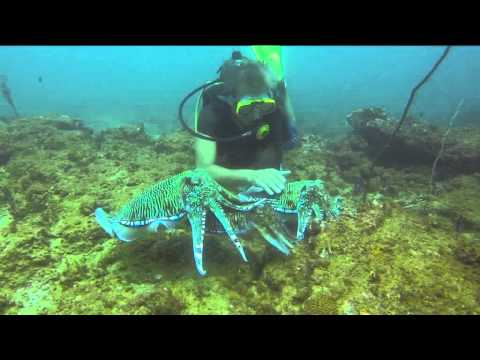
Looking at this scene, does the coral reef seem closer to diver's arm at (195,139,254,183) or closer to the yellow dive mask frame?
diver's arm at (195,139,254,183)

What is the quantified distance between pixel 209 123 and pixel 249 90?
927mm

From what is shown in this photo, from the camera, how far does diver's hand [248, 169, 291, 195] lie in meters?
3.67

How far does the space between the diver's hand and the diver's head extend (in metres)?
0.91

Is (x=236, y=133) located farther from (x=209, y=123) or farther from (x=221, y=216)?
(x=221, y=216)

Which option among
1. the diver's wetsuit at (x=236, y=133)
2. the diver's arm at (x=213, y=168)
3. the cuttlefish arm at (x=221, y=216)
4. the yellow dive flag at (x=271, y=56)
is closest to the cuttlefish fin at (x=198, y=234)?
the cuttlefish arm at (x=221, y=216)

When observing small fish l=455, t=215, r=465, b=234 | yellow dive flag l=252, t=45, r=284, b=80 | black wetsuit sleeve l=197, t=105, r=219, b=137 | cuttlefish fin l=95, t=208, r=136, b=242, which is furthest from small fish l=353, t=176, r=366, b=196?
cuttlefish fin l=95, t=208, r=136, b=242

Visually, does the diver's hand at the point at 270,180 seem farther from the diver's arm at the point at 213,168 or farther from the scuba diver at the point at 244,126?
the diver's arm at the point at 213,168

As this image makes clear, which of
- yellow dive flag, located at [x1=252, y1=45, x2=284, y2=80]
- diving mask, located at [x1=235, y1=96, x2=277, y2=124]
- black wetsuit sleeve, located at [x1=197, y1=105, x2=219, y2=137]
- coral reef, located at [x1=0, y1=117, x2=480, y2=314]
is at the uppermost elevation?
yellow dive flag, located at [x1=252, y1=45, x2=284, y2=80]

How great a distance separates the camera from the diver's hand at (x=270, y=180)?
3668mm

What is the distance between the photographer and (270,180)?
372 cm
